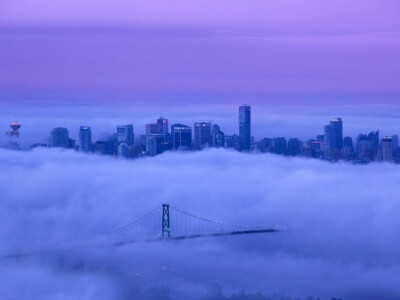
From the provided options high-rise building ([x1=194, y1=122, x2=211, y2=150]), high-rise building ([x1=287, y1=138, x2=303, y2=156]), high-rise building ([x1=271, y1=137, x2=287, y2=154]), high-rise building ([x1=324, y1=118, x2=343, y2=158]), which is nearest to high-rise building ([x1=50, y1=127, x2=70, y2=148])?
high-rise building ([x1=194, y1=122, x2=211, y2=150])

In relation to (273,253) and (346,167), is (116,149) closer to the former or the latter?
(346,167)

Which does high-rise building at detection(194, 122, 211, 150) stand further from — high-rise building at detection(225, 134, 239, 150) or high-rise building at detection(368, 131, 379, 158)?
high-rise building at detection(368, 131, 379, 158)

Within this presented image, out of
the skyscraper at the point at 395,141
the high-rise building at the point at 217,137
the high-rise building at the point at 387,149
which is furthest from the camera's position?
the high-rise building at the point at 217,137

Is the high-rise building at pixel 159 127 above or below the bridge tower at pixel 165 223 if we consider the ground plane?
above

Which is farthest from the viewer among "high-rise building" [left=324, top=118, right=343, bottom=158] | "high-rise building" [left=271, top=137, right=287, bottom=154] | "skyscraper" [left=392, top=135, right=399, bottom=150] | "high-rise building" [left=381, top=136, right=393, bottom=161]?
"high-rise building" [left=271, top=137, right=287, bottom=154]

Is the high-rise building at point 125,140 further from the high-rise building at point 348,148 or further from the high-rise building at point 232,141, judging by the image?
the high-rise building at point 348,148

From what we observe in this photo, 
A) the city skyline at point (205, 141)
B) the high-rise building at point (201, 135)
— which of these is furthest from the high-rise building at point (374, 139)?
the high-rise building at point (201, 135)

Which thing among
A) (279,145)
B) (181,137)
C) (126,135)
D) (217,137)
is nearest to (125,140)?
(126,135)
